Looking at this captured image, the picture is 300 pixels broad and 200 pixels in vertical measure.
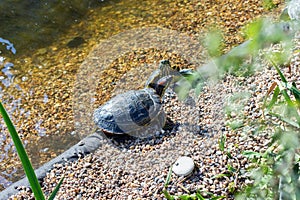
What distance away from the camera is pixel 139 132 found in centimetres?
295

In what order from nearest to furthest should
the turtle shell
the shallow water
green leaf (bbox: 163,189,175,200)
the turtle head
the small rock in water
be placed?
green leaf (bbox: 163,189,175,200)
the small rock in water
the turtle shell
the turtle head
the shallow water

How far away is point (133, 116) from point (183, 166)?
0.69m

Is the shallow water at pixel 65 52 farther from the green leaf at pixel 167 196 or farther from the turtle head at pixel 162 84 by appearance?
the green leaf at pixel 167 196

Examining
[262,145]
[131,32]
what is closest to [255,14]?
[131,32]

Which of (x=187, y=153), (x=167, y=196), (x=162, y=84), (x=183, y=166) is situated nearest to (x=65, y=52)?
(x=162, y=84)

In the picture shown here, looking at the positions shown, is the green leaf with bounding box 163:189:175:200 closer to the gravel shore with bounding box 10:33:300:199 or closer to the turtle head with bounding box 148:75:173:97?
the gravel shore with bounding box 10:33:300:199

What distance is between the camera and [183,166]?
93.0 inches

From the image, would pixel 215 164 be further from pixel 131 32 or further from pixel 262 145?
pixel 131 32

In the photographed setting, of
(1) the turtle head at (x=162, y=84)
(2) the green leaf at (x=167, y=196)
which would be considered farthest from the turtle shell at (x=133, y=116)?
(2) the green leaf at (x=167, y=196)

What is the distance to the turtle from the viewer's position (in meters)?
2.91

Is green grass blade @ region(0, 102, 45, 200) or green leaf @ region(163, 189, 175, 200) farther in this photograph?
green leaf @ region(163, 189, 175, 200)

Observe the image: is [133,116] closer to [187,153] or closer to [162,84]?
[162,84]

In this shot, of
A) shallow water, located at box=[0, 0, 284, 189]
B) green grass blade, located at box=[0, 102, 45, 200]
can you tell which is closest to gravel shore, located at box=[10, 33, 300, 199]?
shallow water, located at box=[0, 0, 284, 189]

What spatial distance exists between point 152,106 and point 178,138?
346 millimetres
